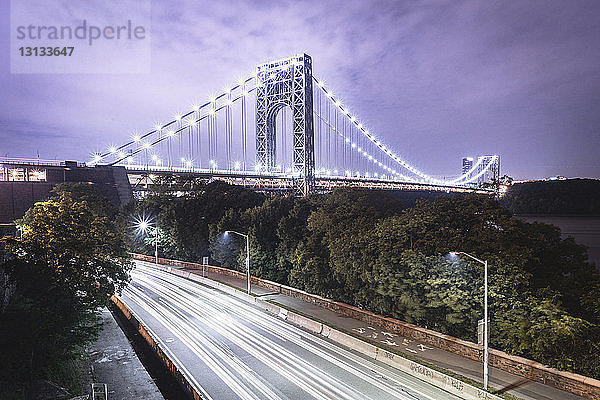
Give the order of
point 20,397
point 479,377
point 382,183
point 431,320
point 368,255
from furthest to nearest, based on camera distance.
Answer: point 382,183 < point 368,255 < point 431,320 < point 479,377 < point 20,397

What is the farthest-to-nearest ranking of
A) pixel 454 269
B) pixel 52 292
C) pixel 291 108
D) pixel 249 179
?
pixel 291 108
pixel 249 179
pixel 454 269
pixel 52 292

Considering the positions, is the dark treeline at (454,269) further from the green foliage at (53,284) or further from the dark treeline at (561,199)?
the dark treeline at (561,199)

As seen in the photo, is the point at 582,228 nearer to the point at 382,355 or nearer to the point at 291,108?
the point at 291,108

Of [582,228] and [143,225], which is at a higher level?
[143,225]

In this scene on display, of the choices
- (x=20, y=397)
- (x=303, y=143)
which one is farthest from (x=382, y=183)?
(x=20, y=397)

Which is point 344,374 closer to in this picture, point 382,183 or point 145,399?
point 145,399

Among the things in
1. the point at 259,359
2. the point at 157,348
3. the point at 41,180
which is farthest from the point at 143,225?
the point at 259,359

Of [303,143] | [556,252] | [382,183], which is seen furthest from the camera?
[382,183]
